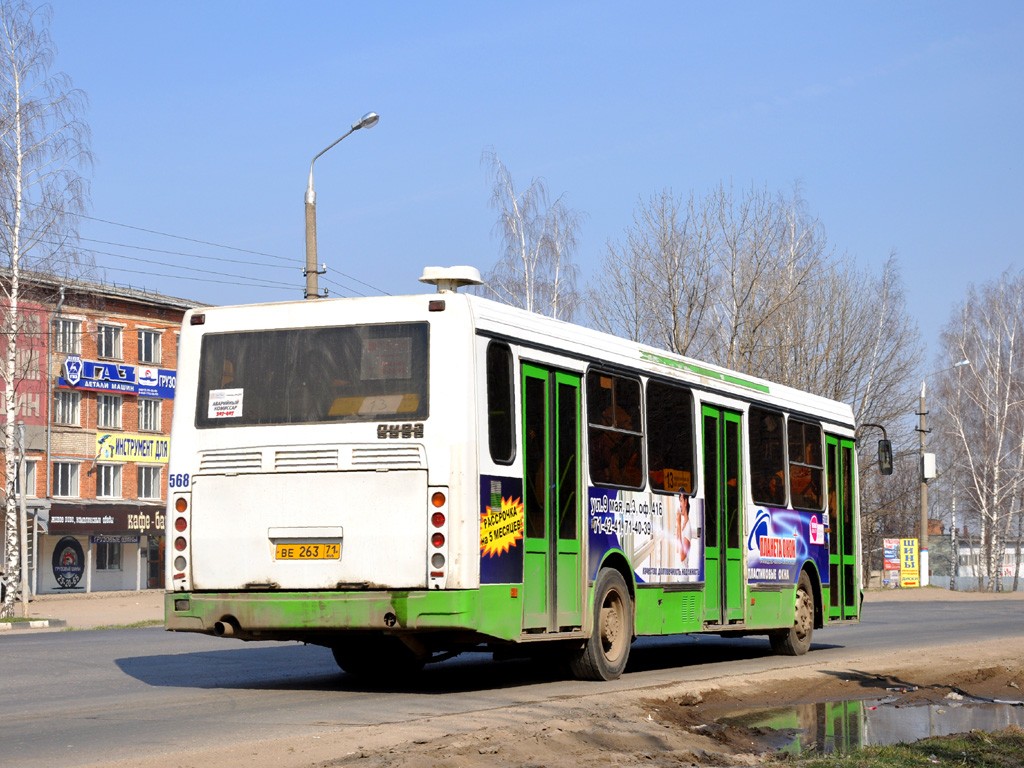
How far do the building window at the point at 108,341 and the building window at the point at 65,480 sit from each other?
4.83m

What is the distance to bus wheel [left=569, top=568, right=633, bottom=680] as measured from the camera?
39.9 ft

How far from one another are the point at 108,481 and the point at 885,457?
4293 cm

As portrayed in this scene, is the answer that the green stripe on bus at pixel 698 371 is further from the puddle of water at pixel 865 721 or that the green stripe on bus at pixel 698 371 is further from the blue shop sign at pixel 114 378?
the blue shop sign at pixel 114 378

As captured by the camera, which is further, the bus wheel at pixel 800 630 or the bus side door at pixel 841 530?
the bus side door at pixel 841 530

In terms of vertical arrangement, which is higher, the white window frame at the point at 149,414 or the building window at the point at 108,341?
the building window at the point at 108,341

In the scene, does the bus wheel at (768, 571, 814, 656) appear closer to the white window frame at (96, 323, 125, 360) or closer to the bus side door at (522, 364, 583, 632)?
the bus side door at (522, 364, 583, 632)

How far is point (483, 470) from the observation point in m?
10.6

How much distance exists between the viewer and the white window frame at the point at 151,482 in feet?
189

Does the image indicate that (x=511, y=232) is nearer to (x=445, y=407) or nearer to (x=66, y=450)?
(x=66, y=450)

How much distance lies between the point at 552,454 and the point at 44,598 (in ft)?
140

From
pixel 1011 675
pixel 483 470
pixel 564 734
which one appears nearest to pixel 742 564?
pixel 1011 675

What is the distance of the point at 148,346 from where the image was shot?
58594mm

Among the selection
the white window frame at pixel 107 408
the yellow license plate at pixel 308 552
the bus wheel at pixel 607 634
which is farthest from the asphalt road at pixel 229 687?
the white window frame at pixel 107 408

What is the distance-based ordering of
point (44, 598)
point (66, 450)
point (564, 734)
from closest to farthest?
point (564, 734) → point (44, 598) → point (66, 450)
